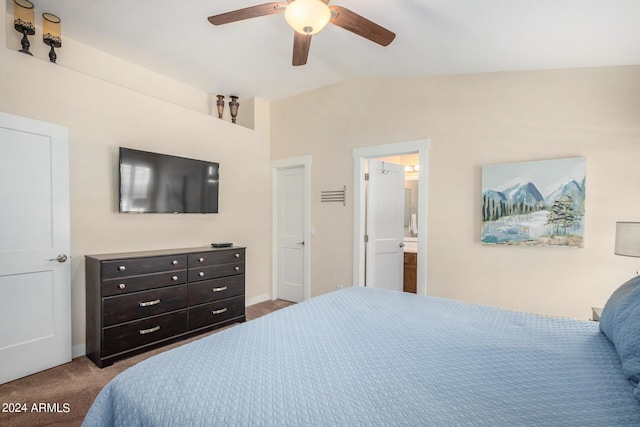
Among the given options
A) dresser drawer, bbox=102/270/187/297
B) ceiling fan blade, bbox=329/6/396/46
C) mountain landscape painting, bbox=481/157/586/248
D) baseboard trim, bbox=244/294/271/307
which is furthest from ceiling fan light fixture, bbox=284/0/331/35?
baseboard trim, bbox=244/294/271/307

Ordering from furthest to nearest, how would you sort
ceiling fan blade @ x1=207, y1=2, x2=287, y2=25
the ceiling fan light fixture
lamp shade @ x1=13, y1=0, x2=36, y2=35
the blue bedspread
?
lamp shade @ x1=13, y1=0, x2=36, y2=35 < ceiling fan blade @ x1=207, y1=2, x2=287, y2=25 < the ceiling fan light fixture < the blue bedspread

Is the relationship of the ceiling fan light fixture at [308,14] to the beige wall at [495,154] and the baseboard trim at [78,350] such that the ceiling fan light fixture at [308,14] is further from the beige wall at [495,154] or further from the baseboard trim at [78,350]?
the baseboard trim at [78,350]

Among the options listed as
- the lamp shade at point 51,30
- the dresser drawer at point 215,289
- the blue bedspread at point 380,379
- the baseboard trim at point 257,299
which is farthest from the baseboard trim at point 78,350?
the lamp shade at point 51,30

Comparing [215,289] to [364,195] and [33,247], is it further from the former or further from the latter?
[364,195]

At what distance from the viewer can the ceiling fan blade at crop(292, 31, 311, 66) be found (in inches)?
82.5

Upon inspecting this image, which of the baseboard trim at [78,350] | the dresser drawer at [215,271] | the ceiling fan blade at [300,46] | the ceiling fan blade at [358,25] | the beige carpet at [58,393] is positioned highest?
the ceiling fan blade at [358,25]

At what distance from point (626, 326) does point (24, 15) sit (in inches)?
174

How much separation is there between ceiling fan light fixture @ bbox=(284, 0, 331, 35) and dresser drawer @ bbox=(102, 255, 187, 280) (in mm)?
2332

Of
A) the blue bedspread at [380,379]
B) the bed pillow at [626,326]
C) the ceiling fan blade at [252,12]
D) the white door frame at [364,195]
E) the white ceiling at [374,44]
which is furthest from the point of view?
the white door frame at [364,195]

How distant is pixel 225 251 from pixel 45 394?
178 cm

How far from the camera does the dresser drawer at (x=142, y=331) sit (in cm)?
257

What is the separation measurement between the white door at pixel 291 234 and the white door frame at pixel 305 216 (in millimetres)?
49

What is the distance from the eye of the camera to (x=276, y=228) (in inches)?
185

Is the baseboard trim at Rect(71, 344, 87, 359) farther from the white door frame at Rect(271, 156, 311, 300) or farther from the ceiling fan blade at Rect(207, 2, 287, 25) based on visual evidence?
the ceiling fan blade at Rect(207, 2, 287, 25)
